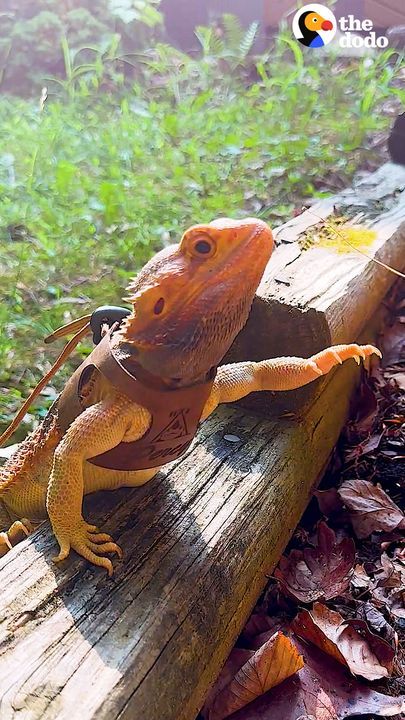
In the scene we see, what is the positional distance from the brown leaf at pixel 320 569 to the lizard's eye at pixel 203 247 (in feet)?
2.24

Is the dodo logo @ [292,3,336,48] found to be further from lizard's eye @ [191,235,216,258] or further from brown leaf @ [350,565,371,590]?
brown leaf @ [350,565,371,590]

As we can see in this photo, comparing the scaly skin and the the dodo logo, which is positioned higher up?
the the dodo logo

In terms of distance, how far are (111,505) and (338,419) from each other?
73cm

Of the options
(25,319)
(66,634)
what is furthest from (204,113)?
(66,634)

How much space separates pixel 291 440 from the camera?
1466mm

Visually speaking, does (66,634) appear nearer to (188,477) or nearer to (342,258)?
(188,477)

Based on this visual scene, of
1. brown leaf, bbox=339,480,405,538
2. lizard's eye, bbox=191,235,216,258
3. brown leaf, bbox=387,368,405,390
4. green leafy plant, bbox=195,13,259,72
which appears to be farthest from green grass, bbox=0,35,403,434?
lizard's eye, bbox=191,235,216,258

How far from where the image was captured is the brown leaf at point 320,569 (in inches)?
54.1

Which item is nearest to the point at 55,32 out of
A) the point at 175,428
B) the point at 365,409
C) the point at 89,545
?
the point at 365,409

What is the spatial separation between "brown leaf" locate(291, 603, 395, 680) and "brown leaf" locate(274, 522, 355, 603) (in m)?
0.08

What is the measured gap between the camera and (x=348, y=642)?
1.24m

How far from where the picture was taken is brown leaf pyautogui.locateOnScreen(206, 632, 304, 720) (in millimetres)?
1131

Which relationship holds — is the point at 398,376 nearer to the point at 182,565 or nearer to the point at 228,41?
the point at 182,565

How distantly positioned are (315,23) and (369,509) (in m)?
1.25
